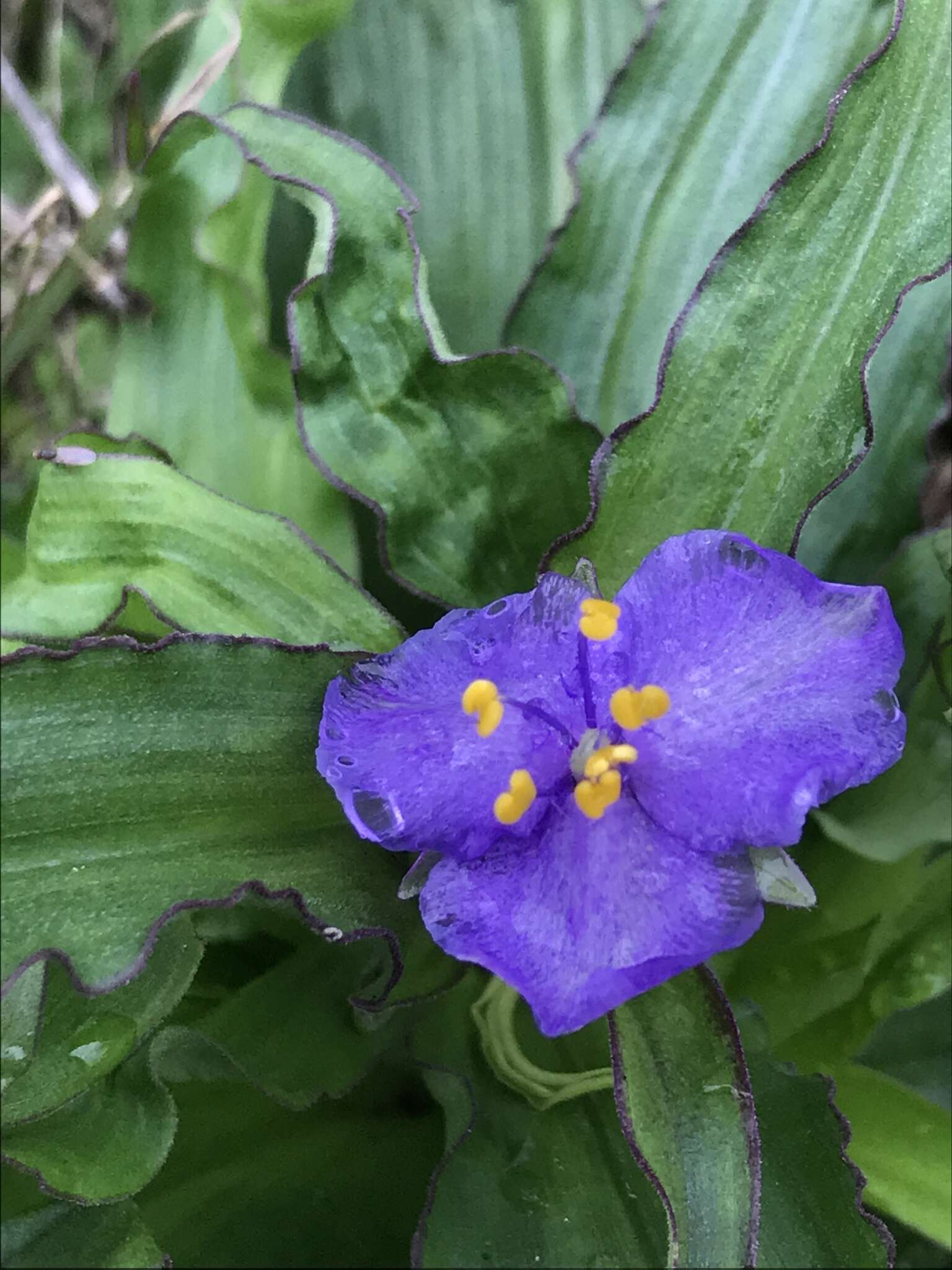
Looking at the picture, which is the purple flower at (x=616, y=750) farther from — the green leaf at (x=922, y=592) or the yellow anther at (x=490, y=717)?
the green leaf at (x=922, y=592)

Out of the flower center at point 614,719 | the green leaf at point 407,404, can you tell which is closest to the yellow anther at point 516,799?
the flower center at point 614,719

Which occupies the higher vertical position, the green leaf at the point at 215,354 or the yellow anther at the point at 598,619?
the yellow anther at the point at 598,619

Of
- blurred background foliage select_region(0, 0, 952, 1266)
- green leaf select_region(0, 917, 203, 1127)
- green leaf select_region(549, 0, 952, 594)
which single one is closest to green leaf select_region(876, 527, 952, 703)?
blurred background foliage select_region(0, 0, 952, 1266)

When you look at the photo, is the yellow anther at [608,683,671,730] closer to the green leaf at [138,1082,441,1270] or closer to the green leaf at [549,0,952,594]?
the green leaf at [549,0,952,594]

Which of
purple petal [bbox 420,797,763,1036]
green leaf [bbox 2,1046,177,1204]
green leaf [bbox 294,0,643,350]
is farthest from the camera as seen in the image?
green leaf [bbox 294,0,643,350]

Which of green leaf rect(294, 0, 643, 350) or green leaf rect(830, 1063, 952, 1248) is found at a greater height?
green leaf rect(294, 0, 643, 350)

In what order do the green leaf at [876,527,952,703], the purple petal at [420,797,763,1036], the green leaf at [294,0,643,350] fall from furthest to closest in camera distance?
the green leaf at [294,0,643,350] → the green leaf at [876,527,952,703] → the purple petal at [420,797,763,1036]

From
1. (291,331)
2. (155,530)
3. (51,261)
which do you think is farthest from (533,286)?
(51,261)

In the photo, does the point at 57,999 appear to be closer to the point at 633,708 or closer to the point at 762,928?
the point at 633,708
